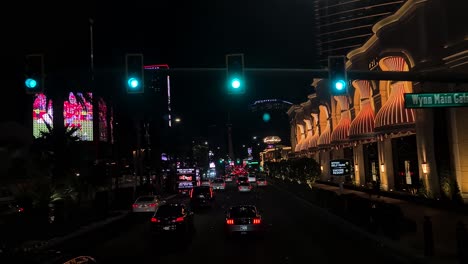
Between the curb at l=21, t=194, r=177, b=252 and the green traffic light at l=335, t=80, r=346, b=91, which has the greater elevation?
the green traffic light at l=335, t=80, r=346, b=91

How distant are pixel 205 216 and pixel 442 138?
50.3 feet

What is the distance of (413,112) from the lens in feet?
107

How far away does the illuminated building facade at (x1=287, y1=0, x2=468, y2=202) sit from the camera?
27234 millimetres

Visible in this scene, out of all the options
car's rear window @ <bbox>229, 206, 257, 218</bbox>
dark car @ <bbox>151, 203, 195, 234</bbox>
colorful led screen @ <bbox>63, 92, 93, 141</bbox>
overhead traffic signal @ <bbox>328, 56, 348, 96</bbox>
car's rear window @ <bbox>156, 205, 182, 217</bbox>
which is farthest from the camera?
colorful led screen @ <bbox>63, 92, 93, 141</bbox>

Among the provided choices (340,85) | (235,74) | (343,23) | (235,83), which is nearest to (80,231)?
(235,83)

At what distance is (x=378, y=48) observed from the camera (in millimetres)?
39094

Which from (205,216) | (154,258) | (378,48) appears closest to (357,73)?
(154,258)

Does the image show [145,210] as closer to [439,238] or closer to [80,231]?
[80,231]

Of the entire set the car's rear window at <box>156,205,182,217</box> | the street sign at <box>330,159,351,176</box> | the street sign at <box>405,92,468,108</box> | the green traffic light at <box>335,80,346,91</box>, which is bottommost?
the car's rear window at <box>156,205,182,217</box>

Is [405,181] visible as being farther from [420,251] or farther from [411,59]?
[420,251]

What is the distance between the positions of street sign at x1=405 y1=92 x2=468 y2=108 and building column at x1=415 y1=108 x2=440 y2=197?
15.0 m

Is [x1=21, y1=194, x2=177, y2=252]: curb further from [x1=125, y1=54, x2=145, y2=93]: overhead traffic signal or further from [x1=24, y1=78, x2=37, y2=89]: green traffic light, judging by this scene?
[x1=125, y1=54, x2=145, y2=93]: overhead traffic signal

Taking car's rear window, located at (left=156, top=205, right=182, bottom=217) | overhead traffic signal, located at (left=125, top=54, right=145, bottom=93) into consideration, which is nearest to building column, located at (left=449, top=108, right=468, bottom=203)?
car's rear window, located at (left=156, top=205, right=182, bottom=217)

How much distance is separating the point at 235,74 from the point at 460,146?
62.2ft
